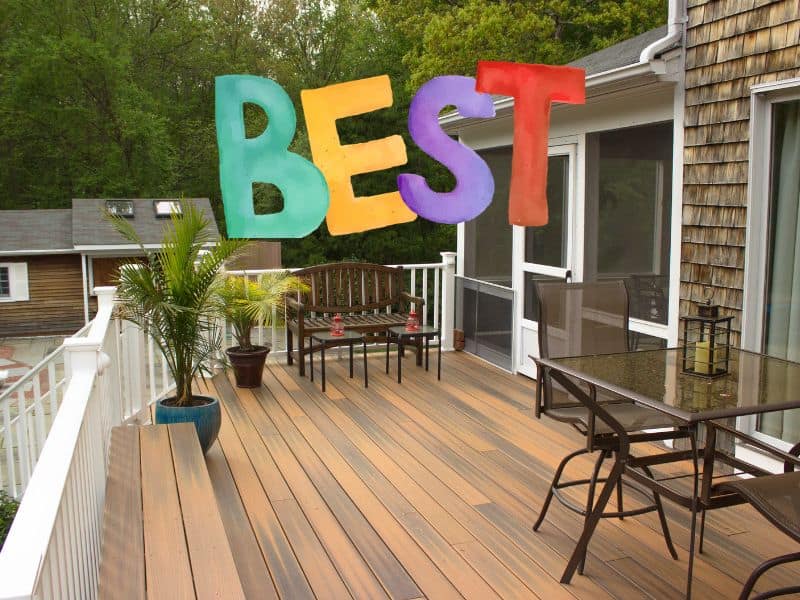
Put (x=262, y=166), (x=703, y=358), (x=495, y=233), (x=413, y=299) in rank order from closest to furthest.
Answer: (x=703, y=358), (x=262, y=166), (x=413, y=299), (x=495, y=233)

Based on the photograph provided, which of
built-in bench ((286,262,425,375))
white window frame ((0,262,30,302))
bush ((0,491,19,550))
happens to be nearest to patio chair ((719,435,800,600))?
built-in bench ((286,262,425,375))

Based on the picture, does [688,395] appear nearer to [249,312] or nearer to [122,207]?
[249,312]

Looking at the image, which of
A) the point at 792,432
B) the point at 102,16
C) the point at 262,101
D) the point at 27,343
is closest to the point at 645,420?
the point at 792,432

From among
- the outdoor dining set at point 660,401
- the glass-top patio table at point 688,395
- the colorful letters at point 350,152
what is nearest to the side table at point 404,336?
the colorful letters at point 350,152

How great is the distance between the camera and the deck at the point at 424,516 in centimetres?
288

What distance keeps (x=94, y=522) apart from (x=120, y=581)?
29 centimetres

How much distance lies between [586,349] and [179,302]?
7.06ft

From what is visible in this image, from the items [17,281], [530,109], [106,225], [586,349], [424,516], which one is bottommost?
[17,281]

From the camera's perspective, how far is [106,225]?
20.8 meters

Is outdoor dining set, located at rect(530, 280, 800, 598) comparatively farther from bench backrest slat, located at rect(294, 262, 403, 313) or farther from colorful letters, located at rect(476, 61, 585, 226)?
bench backrest slat, located at rect(294, 262, 403, 313)

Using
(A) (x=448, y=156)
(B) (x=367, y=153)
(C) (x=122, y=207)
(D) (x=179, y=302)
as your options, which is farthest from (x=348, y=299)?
(C) (x=122, y=207)

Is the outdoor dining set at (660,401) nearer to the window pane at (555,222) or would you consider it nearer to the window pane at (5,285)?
the window pane at (555,222)

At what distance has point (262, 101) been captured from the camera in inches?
203

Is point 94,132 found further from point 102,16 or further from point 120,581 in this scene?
point 120,581
